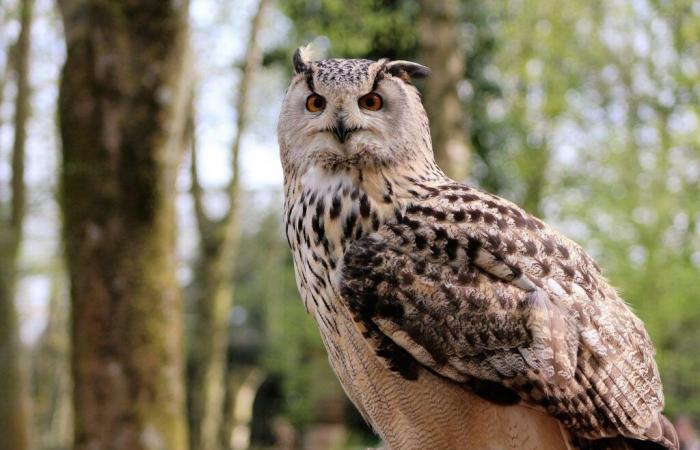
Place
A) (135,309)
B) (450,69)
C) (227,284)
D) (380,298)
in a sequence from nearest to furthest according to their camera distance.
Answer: (380,298), (135,309), (450,69), (227,284)

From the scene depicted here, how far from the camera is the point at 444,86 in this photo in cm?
804

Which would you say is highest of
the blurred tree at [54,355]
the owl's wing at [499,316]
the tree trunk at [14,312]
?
the owl's wing at [499,316]

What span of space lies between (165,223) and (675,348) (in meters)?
17.1

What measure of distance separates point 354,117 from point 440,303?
0.76 meters

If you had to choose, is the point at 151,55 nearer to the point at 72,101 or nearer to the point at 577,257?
the point at 72,101

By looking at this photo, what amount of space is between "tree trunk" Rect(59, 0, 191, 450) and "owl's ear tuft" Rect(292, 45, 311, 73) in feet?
10.2

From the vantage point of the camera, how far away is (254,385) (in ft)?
85.7

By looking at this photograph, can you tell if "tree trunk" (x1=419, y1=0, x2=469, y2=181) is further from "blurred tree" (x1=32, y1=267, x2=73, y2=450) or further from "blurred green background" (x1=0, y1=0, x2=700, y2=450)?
"blurred tree" (x1=32, y1=267, x2=73, y2=450)

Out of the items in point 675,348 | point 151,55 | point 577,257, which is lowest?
point 675,348

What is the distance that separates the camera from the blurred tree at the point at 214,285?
13352 millimetres

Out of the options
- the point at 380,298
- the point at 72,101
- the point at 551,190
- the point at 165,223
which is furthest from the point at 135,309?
the point at 551,190

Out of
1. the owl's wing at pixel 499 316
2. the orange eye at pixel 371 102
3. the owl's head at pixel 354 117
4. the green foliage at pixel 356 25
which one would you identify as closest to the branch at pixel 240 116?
the green foliage at pixel 356 25

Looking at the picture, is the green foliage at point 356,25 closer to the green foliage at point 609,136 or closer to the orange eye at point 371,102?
the green foliage at point 609,136


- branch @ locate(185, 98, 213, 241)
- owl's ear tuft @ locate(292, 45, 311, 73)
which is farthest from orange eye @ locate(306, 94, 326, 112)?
branch @ locate(185, 98, 213, 241)
